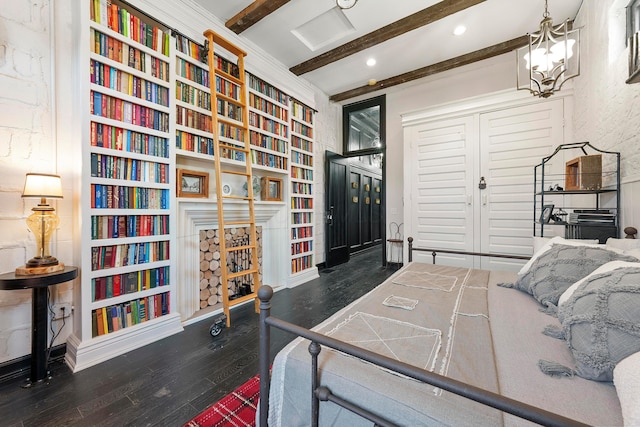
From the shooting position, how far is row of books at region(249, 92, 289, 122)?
3117 millimetres

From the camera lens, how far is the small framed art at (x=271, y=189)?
332cm

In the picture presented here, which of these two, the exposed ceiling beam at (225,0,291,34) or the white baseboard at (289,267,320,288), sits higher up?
the exposed ceiling beam at (225,0,291,34)

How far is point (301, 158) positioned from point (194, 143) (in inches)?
67.5

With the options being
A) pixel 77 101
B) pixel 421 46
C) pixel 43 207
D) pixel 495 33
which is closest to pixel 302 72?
pixel 421 46

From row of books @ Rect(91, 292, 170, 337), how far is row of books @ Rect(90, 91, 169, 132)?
4.70 feet

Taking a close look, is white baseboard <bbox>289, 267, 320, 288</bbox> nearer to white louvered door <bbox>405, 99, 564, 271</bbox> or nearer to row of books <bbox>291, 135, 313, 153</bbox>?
white louvered door <bbox>405, 99, 564, 271</bbox>

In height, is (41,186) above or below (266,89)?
below

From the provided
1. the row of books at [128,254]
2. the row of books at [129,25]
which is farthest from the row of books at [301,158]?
the row of books at [128,254]

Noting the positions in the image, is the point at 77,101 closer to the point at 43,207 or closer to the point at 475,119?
the point at 43,207

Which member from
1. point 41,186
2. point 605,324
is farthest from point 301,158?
point 605,324

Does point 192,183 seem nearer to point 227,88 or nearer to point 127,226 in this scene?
point 127,226

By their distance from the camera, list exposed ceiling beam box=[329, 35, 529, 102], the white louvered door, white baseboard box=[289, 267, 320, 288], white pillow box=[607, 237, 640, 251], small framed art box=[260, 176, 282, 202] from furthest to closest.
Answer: white baseboard box=[289, 267, 320, 288] < small framed art box=[260, 176, 282, 202] < exposed ceiling beam box=[329, 35, 529, 102] < the white louvered door < white pillow box=[607, 237, 640, 251]

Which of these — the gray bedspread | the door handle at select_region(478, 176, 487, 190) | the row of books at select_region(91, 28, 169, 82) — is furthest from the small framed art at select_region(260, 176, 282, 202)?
the door handle at select_region(478, 176, 487, 190)

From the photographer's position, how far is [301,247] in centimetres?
385
